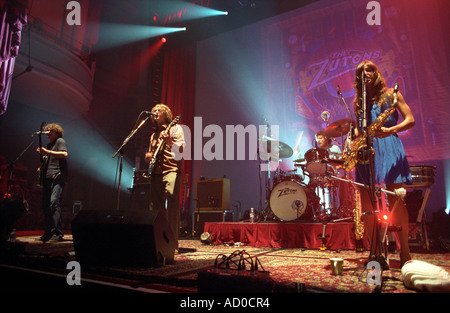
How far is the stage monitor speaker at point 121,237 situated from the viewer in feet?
7.07

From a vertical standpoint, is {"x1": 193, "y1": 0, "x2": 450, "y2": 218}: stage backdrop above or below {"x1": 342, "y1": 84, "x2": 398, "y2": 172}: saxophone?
above

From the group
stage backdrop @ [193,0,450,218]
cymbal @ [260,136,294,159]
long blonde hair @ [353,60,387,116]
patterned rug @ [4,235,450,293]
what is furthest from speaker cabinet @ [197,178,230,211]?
long blonde hair @ [353,60,387,116]

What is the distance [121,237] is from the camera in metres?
2.22

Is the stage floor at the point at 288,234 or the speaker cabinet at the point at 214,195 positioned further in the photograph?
the speaker cabinet at the point at 214,195

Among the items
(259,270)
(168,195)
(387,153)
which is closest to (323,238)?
(387,153)

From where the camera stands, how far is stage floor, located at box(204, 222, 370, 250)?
4.02 m

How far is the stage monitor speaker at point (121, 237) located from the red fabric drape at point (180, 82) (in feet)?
20.8

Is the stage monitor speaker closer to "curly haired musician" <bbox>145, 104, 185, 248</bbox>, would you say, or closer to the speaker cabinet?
"curly haired musician" <bbox>145, 104, 185, 248</bbox>

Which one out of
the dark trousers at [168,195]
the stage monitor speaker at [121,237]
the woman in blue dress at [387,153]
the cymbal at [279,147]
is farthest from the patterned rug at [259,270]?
the cymbal at [279,147]

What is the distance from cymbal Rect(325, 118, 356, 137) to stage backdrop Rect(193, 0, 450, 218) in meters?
1.22

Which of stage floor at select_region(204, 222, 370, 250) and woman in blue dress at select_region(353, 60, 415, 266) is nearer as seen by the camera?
woman in blue dress at select_region(353, 60, 415, 266)

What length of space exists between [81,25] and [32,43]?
3536 millimetres

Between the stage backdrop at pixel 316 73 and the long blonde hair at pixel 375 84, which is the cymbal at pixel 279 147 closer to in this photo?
the stage backdrop at pixel 316 73

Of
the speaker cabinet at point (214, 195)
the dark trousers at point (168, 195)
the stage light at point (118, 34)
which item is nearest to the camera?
the dark trousers at point (168, 195)
